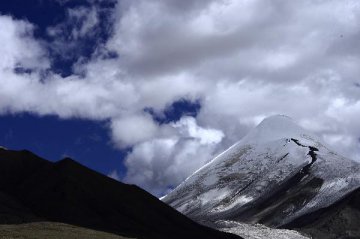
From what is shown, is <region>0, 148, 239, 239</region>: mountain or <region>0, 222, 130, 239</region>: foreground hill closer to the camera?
<region>0, 222, 130, 239</region>: foreground hill

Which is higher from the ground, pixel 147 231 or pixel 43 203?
pixel 43 203

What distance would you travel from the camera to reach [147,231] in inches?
6486

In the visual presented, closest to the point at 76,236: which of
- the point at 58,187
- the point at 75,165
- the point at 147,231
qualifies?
the point at 147,231

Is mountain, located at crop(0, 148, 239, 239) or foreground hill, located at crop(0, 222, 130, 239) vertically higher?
mountain, located at crop(0, 148, 239, 239)

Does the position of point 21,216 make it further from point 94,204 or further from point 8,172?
point 8,172

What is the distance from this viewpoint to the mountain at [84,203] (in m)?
160

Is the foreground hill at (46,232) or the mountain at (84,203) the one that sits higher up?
the mountain at (84,203)

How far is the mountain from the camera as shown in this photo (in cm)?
16050

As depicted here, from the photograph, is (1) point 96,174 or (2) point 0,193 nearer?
(2) point 0,193

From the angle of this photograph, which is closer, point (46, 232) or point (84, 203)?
point (46, 232)

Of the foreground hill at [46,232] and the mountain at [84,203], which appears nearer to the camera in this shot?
the foreground hill at [46,232]

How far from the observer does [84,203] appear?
17425 cm

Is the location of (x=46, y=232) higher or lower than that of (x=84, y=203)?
lower

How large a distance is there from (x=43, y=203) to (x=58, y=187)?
8125 millimetres
